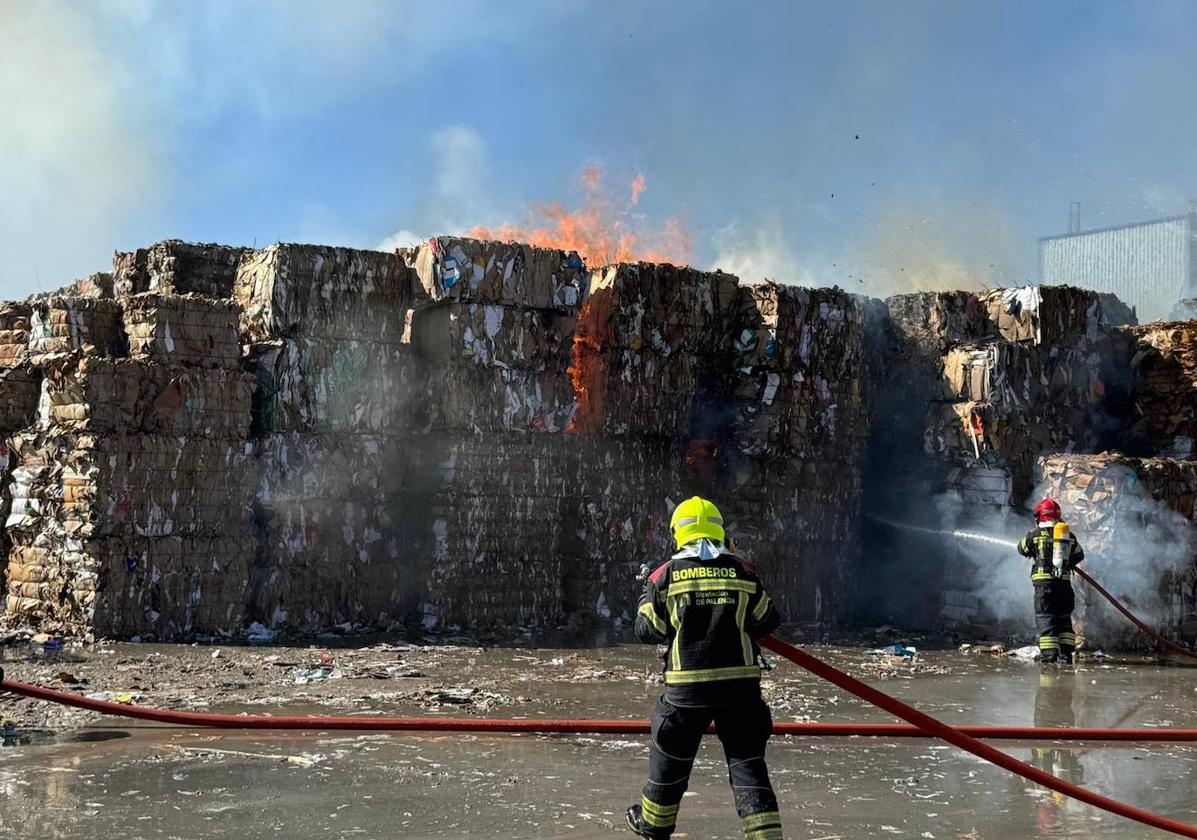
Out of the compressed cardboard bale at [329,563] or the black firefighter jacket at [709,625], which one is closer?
the black firefighter jacket at [709,625]

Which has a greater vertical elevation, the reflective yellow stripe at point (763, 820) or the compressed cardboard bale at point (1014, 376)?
the compressed cardboard bale at point (1014, 376)

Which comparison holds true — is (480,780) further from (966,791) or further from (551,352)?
(551,352)

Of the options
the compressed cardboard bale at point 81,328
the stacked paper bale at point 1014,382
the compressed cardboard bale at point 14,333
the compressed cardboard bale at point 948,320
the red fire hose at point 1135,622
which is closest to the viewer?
the compressed cardboard bale at point 81,328

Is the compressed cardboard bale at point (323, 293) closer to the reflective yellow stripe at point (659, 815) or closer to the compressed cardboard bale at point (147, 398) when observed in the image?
the compressed cardboard bale at point (147, 398)

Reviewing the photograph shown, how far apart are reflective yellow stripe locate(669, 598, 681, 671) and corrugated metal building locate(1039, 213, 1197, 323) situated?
25449 mm

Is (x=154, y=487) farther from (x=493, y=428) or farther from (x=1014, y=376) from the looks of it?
(x=1014, y=376)

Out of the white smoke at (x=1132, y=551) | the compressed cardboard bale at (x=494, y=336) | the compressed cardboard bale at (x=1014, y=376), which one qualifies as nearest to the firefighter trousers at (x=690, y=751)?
the compressed cardboard bale at (x=494, y=336)

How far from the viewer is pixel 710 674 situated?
5.20 metres

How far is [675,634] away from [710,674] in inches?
9.1

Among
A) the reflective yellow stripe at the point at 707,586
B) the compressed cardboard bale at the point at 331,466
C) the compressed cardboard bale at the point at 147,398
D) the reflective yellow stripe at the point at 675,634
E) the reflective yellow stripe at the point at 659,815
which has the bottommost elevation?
the reflective yellow stripe at the point at 659,815

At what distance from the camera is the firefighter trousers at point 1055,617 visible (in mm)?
11383

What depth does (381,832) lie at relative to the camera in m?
5.46

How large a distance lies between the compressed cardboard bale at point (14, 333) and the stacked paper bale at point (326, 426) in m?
2.14

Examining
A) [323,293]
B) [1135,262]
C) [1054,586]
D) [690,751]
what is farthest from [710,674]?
[1135,262]
